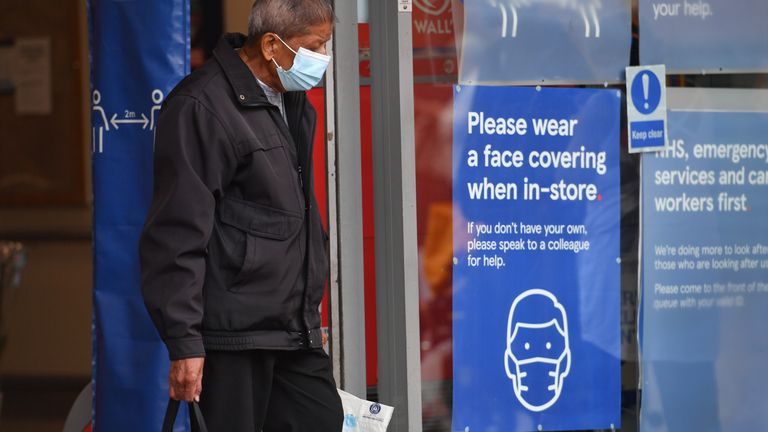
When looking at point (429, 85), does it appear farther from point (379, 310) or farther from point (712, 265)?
point (712, 265)

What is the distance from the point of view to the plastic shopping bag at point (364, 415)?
13.1 ft

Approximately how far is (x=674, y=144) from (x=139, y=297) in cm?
207

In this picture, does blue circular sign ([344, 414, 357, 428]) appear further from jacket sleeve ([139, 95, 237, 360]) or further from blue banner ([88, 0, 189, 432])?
jacket sleeve ([139, 95, 237, 360])

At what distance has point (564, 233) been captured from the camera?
14.3 ft

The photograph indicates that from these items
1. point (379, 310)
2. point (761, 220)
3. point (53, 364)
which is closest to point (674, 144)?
point (761, 220)

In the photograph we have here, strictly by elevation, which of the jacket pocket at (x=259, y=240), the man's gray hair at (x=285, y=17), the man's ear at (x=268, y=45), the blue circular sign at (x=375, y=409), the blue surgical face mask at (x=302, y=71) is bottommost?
the blue circular sign at (x=375, y=409)

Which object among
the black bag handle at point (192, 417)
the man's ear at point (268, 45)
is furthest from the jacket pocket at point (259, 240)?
the man's ear at point (268, 45)

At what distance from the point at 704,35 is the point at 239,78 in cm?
209

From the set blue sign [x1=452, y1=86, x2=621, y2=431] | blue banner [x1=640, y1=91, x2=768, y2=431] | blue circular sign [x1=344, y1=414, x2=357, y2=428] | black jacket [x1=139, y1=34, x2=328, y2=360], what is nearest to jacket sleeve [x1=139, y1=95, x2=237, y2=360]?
black jacket [x1=139, y1=34, x2=328, y2=360]

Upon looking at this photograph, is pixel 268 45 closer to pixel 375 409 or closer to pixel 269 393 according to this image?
pixel 269 393

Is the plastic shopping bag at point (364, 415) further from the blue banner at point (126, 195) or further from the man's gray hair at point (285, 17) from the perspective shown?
the man's gray hair at point (285, 17)

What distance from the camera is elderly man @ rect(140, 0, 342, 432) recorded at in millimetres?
2994

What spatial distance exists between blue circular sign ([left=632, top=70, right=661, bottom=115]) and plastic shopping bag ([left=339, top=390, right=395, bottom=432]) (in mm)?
1480

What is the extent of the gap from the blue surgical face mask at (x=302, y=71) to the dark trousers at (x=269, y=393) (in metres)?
0.75
